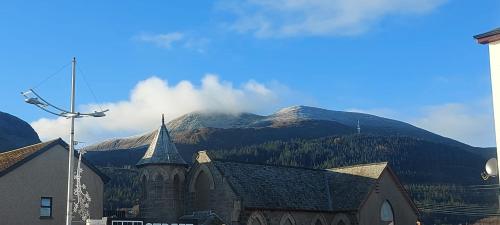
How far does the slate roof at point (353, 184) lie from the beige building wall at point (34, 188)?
2425cm

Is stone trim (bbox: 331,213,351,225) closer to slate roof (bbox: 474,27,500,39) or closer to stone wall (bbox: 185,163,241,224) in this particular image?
stone wall (bbox: 185,163,241,224)

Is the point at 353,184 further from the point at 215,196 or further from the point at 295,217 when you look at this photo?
the point at 215,196

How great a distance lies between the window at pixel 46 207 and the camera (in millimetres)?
47272

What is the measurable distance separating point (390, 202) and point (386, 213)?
113 cm

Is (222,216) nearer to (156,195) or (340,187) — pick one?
(156,195)

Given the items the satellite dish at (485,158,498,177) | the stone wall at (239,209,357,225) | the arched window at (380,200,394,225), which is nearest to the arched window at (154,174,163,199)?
the stone wall at (239,209,357,225)

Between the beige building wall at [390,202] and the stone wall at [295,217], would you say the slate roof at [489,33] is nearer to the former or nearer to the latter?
the stone wall at [295,217]

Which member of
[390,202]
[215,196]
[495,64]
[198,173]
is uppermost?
[495,64]

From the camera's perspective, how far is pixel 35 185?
47312 millimetres

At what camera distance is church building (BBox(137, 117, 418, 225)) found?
5638 centimetres

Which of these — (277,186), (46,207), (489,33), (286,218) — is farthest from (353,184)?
(489,33)

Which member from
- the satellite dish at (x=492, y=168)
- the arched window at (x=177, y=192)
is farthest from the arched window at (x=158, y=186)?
the satellite dish at (x=492, y=168)

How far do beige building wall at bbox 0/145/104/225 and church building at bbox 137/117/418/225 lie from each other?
8.97 metres

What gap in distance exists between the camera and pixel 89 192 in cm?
5072
